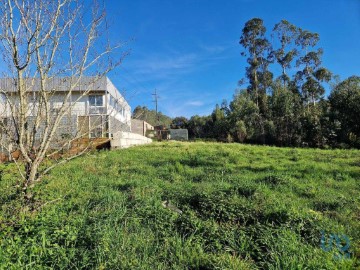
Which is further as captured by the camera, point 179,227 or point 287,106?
point 287,106

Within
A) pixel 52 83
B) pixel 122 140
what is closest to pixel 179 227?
pixel 52 83

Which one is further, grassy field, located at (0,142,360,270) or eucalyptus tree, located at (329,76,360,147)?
eucalyptus tree, located at (329,76,360,147)

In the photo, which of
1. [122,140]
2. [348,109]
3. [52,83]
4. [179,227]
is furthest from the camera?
[348,109]

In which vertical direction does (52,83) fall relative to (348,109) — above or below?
below

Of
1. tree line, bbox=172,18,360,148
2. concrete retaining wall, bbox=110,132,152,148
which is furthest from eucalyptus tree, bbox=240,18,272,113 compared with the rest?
concrete retaining wall, bbox=110,132,152,148

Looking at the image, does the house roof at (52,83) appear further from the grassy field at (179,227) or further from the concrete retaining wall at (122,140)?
the concrete retaining wall at (122,140)

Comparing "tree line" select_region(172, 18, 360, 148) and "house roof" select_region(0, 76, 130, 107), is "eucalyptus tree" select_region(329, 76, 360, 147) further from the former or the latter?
"house roof" select_region(0, 76, 130, 107)

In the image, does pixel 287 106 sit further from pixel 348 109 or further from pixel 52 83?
pixel 52 83

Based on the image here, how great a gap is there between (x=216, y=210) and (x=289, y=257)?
171 cm

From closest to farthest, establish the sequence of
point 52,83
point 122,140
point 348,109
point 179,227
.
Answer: point 179,227 < point 52,83 < point 122,140 < point 348,109

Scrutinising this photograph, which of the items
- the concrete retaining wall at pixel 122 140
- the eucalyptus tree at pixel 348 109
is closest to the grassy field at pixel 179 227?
the concrete retaining wall at pixel 122 140

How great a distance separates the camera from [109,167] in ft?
30.9

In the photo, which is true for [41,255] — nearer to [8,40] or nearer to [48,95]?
[48,95]

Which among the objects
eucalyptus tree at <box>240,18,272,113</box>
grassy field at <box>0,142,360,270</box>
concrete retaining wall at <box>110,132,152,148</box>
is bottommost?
grassy field at <box>0,142,360,270</box>
